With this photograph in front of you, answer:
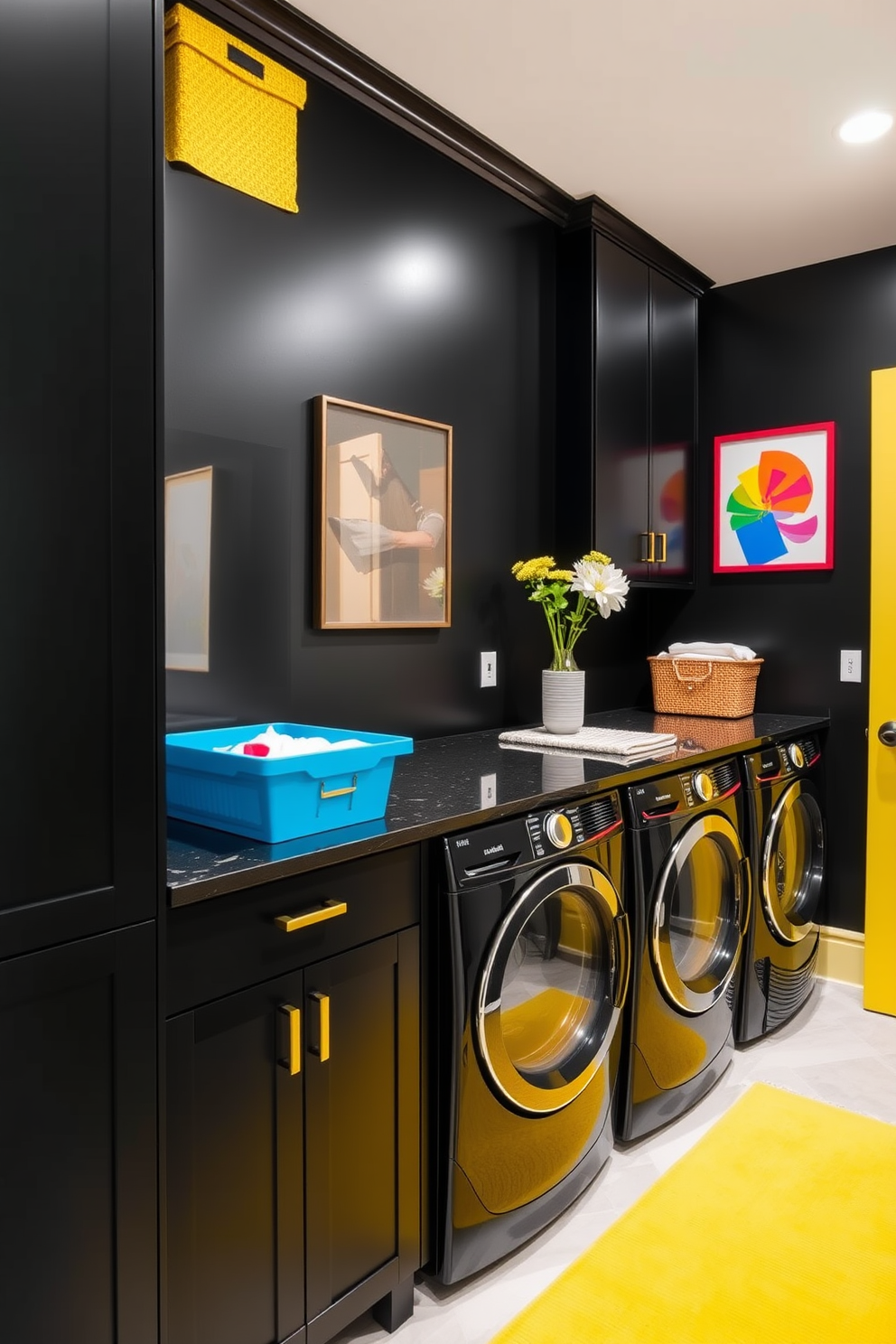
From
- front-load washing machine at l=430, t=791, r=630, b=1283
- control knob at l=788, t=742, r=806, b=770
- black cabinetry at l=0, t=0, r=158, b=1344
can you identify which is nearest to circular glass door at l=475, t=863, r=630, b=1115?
front-load washing machine at l=430, t=791, r=630, b=1283

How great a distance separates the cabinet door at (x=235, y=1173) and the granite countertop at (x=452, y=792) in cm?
19

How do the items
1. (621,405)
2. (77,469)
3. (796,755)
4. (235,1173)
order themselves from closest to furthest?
(77,469), (235,1173), (796,755), (621,405)

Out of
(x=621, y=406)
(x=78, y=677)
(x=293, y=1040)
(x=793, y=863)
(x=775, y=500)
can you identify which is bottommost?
(x=793, y=863)

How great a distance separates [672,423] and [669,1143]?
7.81 feet

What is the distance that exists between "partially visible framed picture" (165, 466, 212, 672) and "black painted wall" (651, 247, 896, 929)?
7.50 feet

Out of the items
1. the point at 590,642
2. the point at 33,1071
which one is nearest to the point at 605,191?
the point at 590,642

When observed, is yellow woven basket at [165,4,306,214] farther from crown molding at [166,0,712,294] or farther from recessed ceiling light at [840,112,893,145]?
recessed ceiling light at [840,112,893,145]

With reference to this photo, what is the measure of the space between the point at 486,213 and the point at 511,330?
35cm

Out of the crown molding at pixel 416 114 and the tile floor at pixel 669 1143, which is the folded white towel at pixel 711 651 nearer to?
the tile floor at pixel 669 1143

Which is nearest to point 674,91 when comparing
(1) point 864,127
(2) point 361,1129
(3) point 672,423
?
(1) point 864,127

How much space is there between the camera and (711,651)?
10.9ft

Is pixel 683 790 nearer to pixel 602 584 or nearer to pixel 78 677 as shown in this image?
pixel 602 584

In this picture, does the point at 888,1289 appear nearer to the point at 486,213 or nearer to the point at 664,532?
the point at 664,532

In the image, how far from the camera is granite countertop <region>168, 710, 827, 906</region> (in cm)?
135
